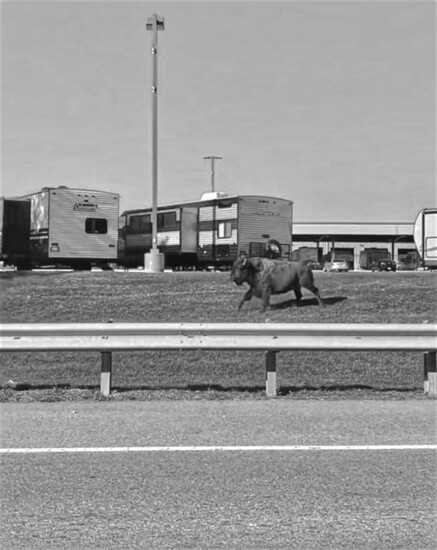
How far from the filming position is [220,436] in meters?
6.12

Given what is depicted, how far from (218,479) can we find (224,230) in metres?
24.1

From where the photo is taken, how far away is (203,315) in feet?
44.5

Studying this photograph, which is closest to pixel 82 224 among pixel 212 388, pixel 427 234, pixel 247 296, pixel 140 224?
pixel 140 224

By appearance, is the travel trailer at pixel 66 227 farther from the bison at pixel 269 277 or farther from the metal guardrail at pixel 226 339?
the metal guardrail at pixel 226 339

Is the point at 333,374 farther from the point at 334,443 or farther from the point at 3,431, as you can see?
the point at 3,431

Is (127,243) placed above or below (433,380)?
above

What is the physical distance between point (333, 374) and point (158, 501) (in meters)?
5.43

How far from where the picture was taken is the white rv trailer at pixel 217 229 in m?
28.2

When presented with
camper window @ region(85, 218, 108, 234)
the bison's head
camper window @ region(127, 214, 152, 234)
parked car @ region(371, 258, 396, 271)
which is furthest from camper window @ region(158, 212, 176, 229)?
parked car @ region(371, 258, 396, 271)

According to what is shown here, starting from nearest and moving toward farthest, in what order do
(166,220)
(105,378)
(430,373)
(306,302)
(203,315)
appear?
1. (105,378)
2. (430,373)
3. (203,315)
4. (306,302)
5. (166,220)

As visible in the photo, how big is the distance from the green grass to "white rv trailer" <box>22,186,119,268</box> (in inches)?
298

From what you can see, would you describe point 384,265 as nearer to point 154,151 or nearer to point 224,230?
point 224,230

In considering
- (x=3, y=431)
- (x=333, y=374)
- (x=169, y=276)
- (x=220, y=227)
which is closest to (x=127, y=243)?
(x=220, y=227)

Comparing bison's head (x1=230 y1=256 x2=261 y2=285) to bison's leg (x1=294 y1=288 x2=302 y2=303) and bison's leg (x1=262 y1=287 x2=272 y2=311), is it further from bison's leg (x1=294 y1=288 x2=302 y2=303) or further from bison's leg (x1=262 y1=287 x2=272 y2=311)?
bison's leg (x1=294 y1=288 x2=302 y2=303)
